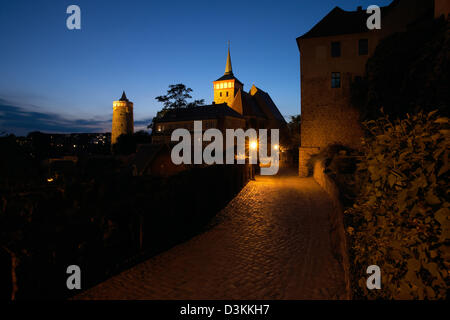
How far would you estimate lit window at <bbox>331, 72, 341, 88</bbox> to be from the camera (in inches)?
928

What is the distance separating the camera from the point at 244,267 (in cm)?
633

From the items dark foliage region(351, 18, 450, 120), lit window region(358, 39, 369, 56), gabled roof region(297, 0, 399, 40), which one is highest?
gabled roof region(297, 0, 399, 40)

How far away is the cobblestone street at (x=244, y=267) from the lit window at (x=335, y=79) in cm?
1707

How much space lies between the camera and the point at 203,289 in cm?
532

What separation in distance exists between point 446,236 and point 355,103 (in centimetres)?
2407

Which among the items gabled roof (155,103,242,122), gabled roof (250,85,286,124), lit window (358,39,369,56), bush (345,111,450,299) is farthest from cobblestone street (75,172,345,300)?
gabled roof (250,85,286,124)

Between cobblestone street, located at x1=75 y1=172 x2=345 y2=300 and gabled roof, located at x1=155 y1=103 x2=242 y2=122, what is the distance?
36.1 m

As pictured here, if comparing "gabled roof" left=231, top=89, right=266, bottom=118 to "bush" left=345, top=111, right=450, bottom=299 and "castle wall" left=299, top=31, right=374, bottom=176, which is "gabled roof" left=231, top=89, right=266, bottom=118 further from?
"bush" left=345, top=111, right=450, bottom=299

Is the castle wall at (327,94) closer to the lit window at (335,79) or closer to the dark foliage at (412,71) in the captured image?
the lit window at (335,79)

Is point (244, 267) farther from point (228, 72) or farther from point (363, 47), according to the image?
point (228, 72)

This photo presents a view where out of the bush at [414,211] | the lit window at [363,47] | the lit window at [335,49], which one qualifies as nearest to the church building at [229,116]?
the lit window at [335,49]

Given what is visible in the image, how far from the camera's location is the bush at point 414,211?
183 centimetres
